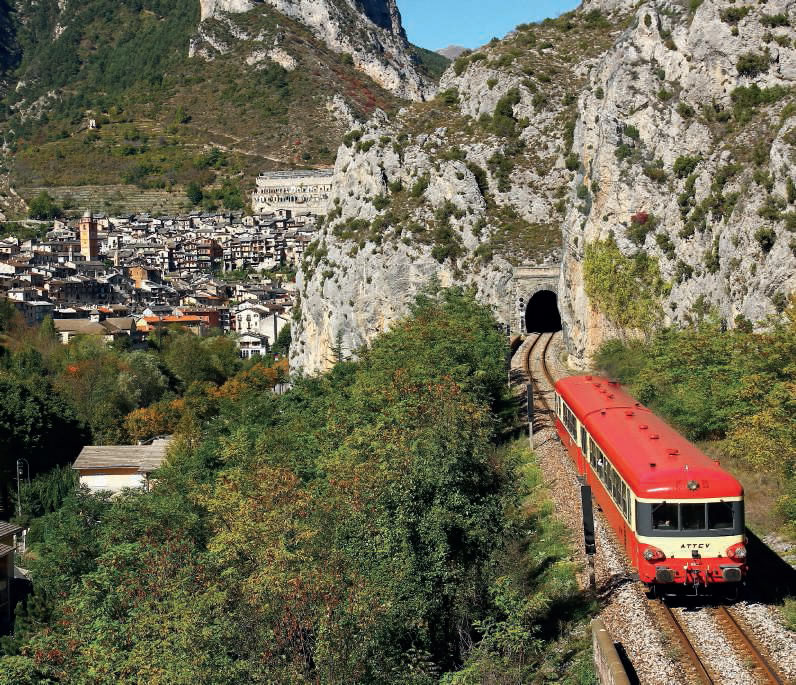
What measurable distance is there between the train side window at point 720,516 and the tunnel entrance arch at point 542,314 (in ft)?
136

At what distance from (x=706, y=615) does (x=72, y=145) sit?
587 feet

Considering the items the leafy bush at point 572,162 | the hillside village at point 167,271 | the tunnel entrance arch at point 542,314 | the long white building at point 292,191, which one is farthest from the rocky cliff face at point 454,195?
the long white building at point 292,191

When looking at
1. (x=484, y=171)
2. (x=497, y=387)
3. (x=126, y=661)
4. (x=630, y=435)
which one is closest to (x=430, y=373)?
(x=497, y=387)

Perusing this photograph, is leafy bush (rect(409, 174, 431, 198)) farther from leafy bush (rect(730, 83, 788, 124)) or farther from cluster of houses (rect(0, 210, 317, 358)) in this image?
cluster of houses (rect(0, 210, 317, 358))

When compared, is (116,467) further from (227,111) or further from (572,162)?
(227,111)

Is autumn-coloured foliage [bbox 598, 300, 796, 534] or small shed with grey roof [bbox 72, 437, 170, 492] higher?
autumn-coloured foliage [bbox 598, 300, 796, 534]

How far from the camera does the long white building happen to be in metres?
165

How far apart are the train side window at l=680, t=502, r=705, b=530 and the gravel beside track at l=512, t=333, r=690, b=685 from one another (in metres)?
1.68

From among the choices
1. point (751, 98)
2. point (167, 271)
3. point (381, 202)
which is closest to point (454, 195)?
point (381, 202)

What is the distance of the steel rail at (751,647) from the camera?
14.4m

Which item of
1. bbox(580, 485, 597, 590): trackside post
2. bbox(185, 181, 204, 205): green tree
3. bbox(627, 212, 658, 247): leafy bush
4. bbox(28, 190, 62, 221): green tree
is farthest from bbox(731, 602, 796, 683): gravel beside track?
bbox(28, 190, 62, 221): green tree

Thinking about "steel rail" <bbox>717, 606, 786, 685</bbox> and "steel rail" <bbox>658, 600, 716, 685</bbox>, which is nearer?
"steel rail" <bbox>717, 606, 786, 685</bbox>

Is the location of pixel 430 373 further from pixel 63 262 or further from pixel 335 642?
pixel 63 262

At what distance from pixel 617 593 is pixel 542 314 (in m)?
43.9
